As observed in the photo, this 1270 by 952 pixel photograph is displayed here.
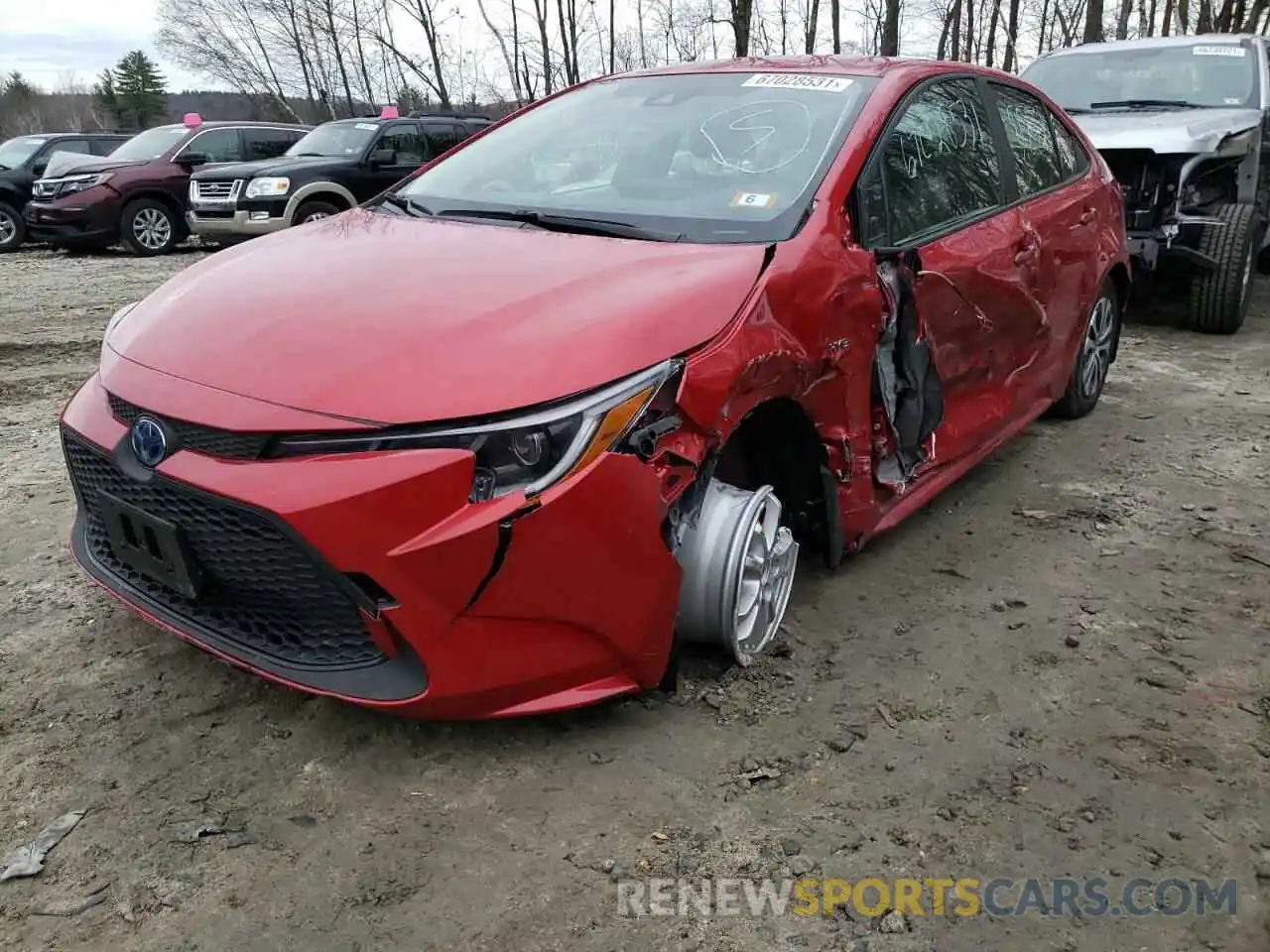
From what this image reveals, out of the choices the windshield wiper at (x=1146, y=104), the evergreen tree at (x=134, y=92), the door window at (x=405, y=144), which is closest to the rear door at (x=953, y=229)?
the windshield wiper at (x=1146, y=104)

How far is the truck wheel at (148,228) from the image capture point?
40.3ft

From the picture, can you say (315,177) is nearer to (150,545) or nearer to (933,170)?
(933,170)

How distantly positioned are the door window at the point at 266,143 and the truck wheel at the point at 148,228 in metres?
1.50

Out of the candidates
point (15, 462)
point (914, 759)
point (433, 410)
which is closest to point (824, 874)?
point (914, 759)

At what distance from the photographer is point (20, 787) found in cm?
225

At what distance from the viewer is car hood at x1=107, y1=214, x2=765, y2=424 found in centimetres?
205

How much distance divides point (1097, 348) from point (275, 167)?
9.36 metres

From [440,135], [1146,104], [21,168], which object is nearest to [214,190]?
[440,135]

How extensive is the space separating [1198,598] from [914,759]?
4.60 ft

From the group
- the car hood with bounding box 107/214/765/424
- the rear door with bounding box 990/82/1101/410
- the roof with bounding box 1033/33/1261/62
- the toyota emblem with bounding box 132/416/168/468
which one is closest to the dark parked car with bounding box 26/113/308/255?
the roof with bounding box 1033/33/1261/62

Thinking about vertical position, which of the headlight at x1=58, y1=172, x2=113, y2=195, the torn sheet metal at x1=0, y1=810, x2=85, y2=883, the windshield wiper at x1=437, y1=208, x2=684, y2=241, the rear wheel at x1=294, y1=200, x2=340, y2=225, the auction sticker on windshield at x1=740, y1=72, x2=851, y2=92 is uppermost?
the auction sticker on windshield at x1=740, y1=72, x2=851, y2=92

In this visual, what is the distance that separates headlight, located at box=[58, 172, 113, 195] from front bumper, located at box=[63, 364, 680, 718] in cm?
1147

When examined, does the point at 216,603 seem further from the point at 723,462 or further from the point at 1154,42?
the point at 1154,42

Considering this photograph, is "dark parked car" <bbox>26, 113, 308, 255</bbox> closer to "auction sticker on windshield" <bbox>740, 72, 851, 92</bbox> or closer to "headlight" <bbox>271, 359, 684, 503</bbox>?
"auction sticker on windshield" <bbox>740, 72, 851, 92</bbox>
